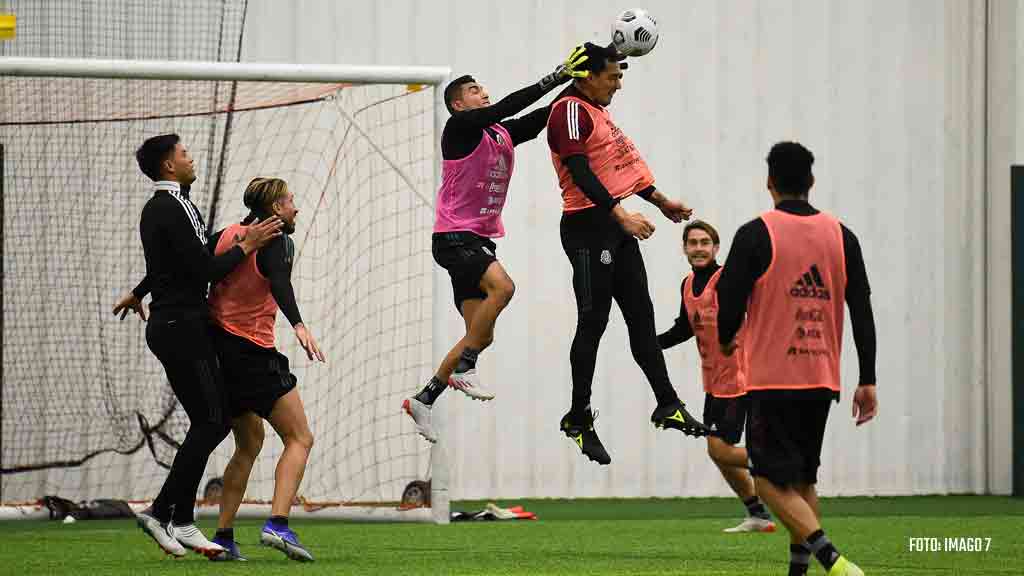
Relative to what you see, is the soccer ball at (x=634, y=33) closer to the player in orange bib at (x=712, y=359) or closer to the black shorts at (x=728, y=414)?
the player in orange bib at (x=712, y=359)

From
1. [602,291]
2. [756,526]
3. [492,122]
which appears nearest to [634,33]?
[492,122]

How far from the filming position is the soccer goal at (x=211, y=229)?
449 inches

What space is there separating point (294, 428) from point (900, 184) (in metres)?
8.26

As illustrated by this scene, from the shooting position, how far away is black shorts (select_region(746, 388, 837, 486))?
549cm

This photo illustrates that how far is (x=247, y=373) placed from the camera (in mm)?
7309

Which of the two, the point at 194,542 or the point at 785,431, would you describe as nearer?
the point at 785,431

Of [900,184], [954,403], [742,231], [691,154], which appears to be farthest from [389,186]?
[742,231]

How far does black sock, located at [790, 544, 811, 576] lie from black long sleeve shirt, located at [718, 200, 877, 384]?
0.68 metres

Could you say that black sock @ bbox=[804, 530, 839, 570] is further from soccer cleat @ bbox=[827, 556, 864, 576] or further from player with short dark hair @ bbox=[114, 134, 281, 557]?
player with short dark hair @ bbox=[114, 134, 281, 557]

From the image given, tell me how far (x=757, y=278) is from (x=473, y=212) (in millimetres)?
2711

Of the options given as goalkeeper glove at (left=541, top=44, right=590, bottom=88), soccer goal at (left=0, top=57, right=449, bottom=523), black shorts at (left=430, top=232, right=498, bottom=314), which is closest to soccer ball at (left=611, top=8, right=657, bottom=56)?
goalkeeper glove at (left=541, top=44, right=590, bottom=88)

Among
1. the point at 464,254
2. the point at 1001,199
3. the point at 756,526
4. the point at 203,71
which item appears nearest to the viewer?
the point at 464,254

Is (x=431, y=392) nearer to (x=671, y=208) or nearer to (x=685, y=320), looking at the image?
(x=671, y=208)

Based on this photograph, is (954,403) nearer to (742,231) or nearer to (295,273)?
(295,273)
